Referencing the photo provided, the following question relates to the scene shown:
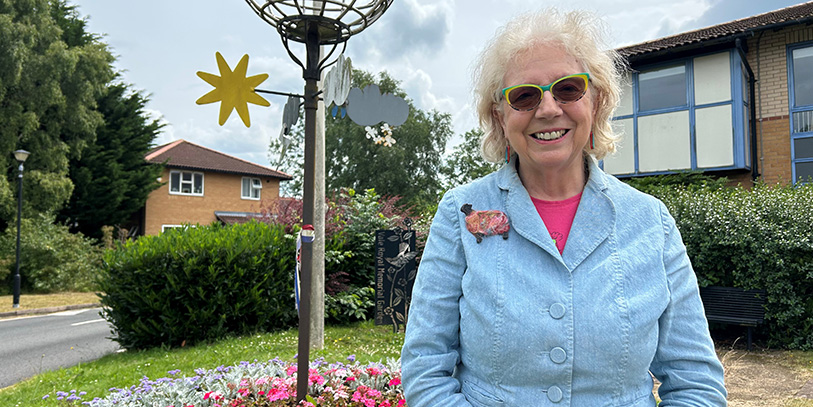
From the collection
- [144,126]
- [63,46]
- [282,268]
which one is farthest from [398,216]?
[144,126]

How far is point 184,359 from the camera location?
6336mm

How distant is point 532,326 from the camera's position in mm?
1347

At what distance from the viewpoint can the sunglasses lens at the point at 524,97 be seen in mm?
1523

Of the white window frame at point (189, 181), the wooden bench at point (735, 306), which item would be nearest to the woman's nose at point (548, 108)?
the wooden bench at point (735, 306)

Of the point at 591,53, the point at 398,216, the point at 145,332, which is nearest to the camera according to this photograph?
the point at 591,53

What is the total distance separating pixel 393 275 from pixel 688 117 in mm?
9534

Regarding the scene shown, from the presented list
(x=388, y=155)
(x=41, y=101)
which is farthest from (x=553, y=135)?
(x=388, y=155)

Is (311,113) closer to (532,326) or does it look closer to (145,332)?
(532,326)

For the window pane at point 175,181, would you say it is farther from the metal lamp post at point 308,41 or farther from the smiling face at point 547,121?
the smiling face at point 547,121

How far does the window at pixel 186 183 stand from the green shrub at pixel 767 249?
92.0 feet

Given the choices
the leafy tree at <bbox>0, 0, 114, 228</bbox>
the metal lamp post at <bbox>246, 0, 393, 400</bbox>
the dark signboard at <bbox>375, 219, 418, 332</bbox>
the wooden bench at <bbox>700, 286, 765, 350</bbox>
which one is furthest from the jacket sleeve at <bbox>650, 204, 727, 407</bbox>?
the leafy tree at <bbox>0, 0, 114, 228</bbox>

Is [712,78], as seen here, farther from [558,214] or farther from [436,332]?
[436,332]

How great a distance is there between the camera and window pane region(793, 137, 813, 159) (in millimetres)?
12617

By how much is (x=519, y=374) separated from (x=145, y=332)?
7622mm
